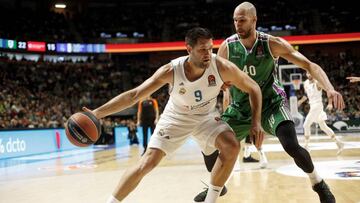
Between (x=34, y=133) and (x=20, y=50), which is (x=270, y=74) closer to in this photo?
(x=34, y=133)

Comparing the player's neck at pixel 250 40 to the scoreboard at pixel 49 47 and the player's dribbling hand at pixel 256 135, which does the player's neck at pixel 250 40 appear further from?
the scoreboard at pixel 49 47

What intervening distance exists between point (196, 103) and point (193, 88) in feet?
0.51

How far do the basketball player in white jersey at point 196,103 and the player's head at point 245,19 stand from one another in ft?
1.85

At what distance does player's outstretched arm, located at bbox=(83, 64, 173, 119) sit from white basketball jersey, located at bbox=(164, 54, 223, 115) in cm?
9

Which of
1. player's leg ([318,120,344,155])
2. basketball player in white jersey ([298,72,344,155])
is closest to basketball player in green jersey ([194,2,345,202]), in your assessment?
player's leg ([318,120,344,155])

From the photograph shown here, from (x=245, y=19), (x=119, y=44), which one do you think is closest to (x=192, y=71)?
(x=245, y=19)

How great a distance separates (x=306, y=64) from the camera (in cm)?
400

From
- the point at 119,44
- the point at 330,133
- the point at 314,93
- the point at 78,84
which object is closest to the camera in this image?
Answer: the point at 330,133

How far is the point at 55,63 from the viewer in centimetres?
2694

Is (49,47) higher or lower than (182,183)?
higher

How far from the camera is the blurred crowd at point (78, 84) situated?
65.9 ft

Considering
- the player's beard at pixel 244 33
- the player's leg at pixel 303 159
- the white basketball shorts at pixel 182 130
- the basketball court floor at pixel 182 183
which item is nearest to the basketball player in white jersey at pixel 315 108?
the basketball court floor at pixel 182 183

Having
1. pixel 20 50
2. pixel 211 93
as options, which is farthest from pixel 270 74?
pixel 20 50

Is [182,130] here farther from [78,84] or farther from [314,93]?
[78,84]
